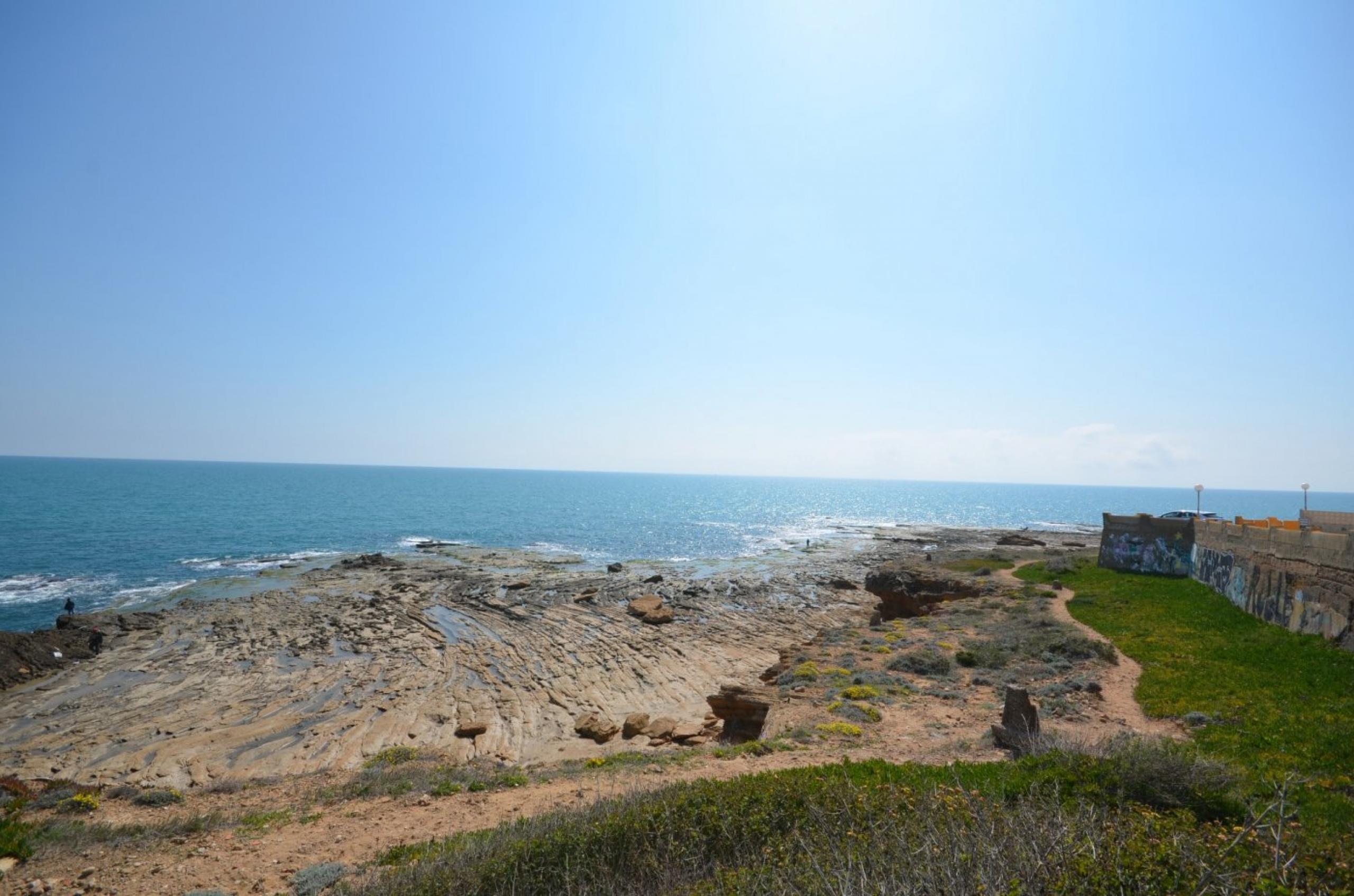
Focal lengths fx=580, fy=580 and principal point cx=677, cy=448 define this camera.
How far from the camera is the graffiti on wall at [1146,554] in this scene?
32.4 m

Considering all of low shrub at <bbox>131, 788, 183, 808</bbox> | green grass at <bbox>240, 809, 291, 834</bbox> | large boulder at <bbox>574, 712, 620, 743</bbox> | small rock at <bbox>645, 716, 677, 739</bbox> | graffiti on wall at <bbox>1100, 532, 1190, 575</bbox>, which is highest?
graffiti on wall at <bbox>1100, 532, 1190, 575</bbox>

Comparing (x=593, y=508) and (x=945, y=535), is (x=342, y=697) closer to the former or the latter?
(x=945, y=535)

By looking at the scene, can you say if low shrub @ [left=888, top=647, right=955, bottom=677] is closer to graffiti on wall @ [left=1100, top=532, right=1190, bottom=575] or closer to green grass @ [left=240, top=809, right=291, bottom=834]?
green grass @ [left=240, top=809, right=291, bottom=834]

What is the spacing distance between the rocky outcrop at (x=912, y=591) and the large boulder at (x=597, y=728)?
68.8 feet

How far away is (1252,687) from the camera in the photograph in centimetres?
1399

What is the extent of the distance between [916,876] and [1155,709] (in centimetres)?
1299

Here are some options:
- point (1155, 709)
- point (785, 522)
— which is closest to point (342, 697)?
point (1155, 709)

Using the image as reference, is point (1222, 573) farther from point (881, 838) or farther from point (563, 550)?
point (563, 550)

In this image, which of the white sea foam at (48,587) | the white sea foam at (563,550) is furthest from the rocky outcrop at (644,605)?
the white sea foam at (48,587)

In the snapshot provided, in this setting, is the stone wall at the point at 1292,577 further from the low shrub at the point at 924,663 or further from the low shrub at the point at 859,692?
the low shrub at the point at 859,692

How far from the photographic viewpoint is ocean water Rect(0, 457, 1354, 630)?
1690 inches

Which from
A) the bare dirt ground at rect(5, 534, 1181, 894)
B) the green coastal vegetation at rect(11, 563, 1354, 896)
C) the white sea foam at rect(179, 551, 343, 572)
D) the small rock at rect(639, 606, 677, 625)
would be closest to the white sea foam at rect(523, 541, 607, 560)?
the white sea foam at rect(179, 551, 343, 572)

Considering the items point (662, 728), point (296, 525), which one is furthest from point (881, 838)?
point (296, 525)

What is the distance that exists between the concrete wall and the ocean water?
35121 mm
